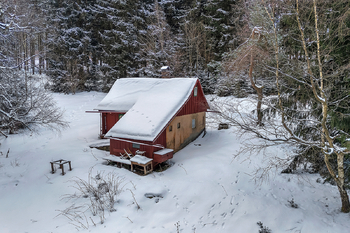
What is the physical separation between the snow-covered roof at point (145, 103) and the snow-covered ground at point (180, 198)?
204 cm

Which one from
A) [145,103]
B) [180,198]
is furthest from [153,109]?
[180,198]

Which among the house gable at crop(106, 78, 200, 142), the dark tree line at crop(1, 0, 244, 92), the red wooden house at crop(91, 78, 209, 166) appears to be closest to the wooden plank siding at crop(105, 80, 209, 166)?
the red wooden house at crop(91, 78, 209, 166)

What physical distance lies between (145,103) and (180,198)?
674 cm

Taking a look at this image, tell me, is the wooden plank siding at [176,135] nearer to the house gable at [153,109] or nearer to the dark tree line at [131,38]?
the house gable at [153,109]

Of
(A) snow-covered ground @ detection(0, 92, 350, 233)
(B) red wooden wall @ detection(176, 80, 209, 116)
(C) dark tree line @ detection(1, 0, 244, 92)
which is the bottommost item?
(A) snow-covered ground @ detection(0, 92, 350, 233)

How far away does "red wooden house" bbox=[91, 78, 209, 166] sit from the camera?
1079 cm

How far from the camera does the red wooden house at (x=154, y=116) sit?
10789mm

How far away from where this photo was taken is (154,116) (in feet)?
37.8

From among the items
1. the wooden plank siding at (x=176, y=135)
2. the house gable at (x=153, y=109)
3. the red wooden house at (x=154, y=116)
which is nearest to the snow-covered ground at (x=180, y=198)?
the wooden plank siding at (x=176, y=135)

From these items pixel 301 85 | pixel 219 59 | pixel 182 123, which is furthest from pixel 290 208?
pixel 219 59

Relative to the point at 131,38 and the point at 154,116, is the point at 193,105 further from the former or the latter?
the point at 131,38

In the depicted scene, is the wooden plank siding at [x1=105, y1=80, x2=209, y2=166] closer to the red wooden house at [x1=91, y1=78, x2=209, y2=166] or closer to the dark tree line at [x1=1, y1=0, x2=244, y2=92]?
the red wooden house at [x1=91, y1=78, x2=209, y2=166]

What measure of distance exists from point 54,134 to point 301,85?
16296 millimetres

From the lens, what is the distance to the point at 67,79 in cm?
2698
